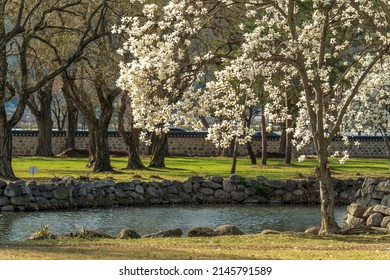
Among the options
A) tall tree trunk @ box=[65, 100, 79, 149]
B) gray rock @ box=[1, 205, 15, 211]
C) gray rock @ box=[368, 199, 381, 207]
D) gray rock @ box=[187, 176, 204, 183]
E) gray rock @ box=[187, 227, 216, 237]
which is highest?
tall tree trunk @ box=[65, 100, 79, 149]

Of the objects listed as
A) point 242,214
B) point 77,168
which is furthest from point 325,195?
point 77,168

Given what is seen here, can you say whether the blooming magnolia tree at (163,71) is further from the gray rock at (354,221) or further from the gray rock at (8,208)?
the gray rock at (8,208)

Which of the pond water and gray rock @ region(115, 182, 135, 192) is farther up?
gray rock @ region(115, 182, 135, 192)

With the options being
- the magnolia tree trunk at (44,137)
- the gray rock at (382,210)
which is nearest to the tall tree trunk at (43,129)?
the magnolia tree trunk at (44,137)

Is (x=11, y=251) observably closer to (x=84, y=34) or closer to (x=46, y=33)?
(x=84, y=34)

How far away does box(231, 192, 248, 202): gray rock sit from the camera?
36.6m

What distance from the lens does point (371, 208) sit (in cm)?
2588

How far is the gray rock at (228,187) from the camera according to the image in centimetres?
3691

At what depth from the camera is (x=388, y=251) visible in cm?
1716

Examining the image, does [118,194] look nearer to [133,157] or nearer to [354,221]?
[133,157]

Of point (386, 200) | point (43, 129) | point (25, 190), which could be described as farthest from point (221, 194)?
point (43, 129)

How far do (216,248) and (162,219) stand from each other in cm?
1157

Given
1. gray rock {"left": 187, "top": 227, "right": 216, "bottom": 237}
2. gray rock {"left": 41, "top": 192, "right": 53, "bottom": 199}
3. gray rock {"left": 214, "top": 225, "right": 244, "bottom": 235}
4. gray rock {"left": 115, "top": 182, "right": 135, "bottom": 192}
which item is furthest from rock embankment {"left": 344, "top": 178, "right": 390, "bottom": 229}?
gray rock {"left": 41, "top": 192, "right": 53, "bottom": 199}

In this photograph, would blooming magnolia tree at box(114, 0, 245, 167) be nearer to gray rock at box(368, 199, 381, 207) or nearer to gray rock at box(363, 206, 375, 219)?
gray rock at box(363, 206, 375, 219)
